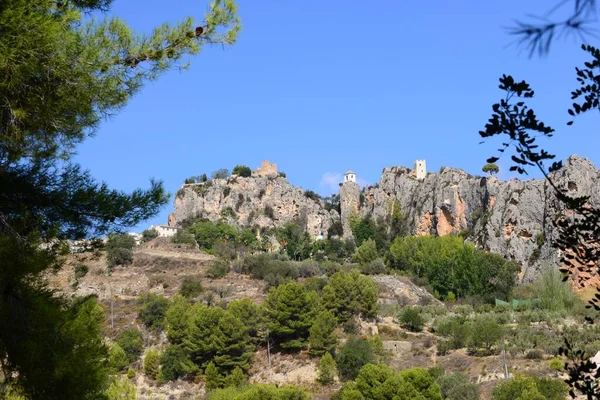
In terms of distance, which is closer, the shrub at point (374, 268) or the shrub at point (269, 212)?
the shrub at point (374, 268)

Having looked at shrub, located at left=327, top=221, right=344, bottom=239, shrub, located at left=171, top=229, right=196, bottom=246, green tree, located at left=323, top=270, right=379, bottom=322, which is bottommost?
green tree, located at left=323, top=270, right=379, bottom=322

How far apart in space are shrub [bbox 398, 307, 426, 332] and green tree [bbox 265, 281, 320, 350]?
530 cm

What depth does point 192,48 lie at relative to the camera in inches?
390

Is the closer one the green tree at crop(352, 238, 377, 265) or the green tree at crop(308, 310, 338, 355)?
the green tree at crop(308, 310, 338, 355)

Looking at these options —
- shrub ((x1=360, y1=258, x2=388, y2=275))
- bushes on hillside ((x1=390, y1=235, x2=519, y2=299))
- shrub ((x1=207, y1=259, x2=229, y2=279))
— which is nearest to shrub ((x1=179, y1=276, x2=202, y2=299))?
shrub ((x1=207, y1=259, x2=229, y2=279))

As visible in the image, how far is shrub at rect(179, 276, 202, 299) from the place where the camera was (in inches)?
2131

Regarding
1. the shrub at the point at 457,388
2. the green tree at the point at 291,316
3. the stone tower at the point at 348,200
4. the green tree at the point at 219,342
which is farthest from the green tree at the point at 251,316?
the stone tower at the point at 348,200

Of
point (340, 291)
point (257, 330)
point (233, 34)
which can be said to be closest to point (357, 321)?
point (340, 291)

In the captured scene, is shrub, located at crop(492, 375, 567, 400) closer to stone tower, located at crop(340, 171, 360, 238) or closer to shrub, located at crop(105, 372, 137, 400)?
shrub, located at crop(105, 372, 137, 400)

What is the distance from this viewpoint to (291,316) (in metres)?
42.8

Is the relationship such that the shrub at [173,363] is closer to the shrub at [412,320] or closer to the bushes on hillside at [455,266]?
the shrub at [412,320]

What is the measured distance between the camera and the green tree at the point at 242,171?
3792 inches

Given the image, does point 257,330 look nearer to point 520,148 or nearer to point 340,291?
point 340,291

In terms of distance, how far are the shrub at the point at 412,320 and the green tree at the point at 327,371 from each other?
8614mm
